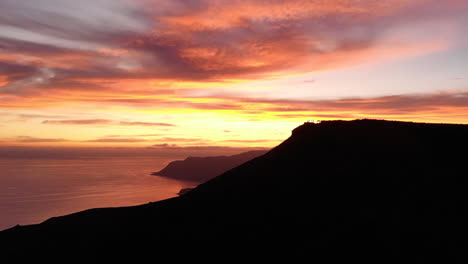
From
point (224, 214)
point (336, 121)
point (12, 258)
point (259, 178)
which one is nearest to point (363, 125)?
point (336, 121)

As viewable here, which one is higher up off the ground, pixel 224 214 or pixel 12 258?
pixel 224 214

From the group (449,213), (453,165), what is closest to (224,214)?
(449,213)

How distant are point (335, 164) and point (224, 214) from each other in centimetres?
1420

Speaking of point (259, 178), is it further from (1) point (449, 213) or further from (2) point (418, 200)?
(1) point (449, 213)

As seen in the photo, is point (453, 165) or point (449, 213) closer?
point (449, 213)

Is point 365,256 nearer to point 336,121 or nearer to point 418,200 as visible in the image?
point 418,200

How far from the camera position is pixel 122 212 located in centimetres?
4284

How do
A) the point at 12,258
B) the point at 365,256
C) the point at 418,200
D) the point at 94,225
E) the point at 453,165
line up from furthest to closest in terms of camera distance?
the point at 94,225 → the point at 12,258 → the point at 453,165 → the point at 418,200 → the point at 365,256

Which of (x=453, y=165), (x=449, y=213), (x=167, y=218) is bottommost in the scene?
(x=167, y=218)

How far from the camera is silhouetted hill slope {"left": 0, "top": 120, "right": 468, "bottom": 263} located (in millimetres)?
23719

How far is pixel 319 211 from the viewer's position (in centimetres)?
2997

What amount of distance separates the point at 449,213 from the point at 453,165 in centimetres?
835

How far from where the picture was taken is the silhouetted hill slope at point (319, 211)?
77.8 feet

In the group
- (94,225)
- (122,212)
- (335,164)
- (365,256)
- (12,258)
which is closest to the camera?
(365,256)
